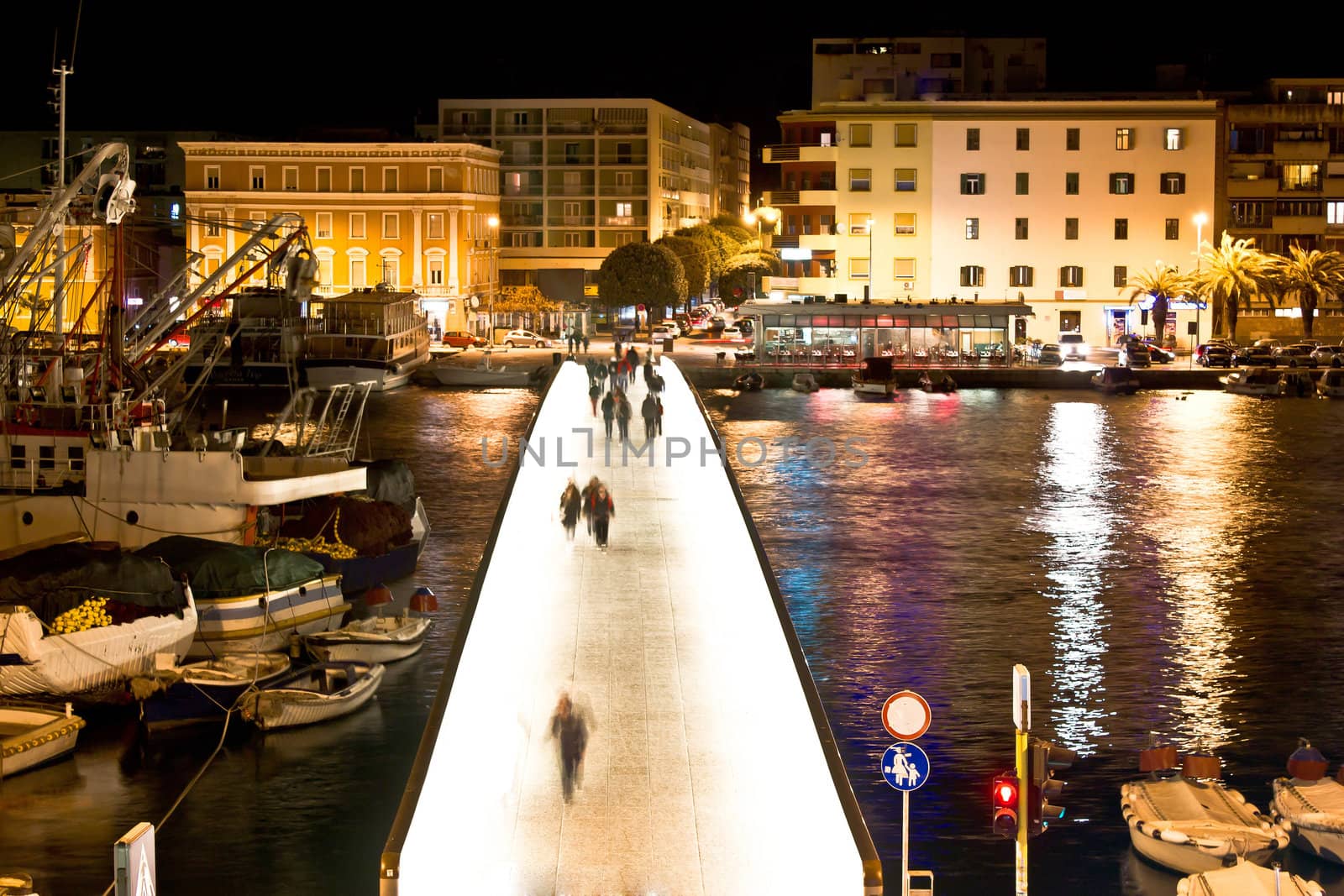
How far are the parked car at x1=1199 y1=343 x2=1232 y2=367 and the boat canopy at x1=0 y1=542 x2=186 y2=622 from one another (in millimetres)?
54846

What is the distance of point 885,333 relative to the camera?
73.2m

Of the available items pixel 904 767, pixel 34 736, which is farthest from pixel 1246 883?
pixel 34 736

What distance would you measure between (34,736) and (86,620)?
3.08m

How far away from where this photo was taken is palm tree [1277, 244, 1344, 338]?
76.0 m

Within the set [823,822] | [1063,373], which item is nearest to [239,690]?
[823,822]

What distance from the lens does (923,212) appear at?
7681 centimetres

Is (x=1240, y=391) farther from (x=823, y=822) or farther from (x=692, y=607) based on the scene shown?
→ (x=823, y=822)

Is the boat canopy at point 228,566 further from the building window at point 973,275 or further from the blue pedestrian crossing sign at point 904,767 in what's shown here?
the building window at point 973,275

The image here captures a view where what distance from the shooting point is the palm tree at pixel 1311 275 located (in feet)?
249

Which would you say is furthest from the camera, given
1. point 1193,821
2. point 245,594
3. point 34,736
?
point 245,594

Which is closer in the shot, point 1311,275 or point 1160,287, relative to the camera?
point 1160,287

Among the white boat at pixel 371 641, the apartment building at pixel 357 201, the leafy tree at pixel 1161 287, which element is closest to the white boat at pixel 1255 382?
the leafy tree at pixel 1161 287

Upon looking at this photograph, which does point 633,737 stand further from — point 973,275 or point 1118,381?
point 973,275

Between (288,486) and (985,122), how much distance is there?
5105 cm
